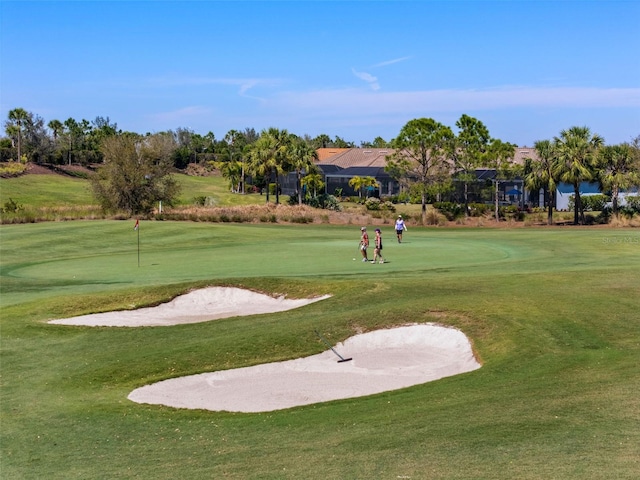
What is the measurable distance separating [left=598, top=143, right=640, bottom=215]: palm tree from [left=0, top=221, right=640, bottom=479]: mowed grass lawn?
3772cm

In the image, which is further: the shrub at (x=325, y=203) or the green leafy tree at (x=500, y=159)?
the shrub at (x=325, y=203)

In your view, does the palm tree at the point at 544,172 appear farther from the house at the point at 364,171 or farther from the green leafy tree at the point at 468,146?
the house at the point at 364,171

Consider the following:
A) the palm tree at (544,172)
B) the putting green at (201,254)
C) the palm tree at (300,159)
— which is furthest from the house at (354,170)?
the putting green at (201,254)

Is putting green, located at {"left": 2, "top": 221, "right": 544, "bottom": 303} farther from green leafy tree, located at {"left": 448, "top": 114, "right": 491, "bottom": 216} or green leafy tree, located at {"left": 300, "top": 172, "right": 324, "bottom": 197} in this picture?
green leafy tree, located at {"left": 300, "top": 172, "right": 324, "bottom": 197}

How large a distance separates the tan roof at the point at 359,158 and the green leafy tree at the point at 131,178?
44334mm

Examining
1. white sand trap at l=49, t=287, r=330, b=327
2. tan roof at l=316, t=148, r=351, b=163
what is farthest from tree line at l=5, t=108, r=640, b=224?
white sand trap at l=49, t=287, r=330, b=327

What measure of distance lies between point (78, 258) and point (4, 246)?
728 centimetres

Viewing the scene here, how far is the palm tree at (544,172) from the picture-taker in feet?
263

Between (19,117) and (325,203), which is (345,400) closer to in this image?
(325,203)

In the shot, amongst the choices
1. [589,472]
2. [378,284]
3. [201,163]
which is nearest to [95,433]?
[589,472]

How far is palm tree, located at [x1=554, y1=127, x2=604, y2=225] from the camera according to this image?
257 ft

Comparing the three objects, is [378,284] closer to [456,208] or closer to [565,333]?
[565,333]

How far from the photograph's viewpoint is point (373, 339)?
24.0 metres

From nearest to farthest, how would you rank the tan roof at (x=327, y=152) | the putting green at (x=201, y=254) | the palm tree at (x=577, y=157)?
the putting green at (x=201, y=254) → the palm tree at (x=577, y=157) → the tan roof at (x=327, y=152)
